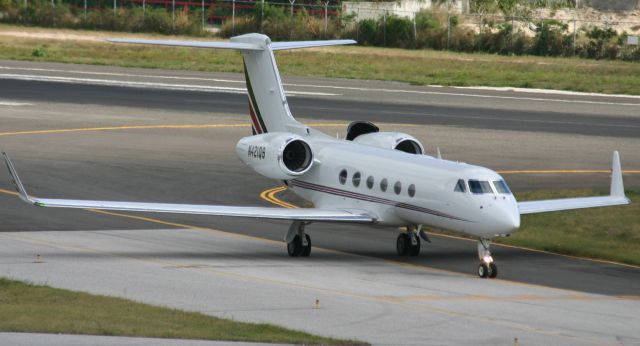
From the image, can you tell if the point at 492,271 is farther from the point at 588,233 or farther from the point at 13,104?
the point at 13,104

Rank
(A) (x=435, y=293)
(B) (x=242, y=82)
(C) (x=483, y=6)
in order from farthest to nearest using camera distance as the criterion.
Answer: (C) (x=483, y=6) < (B) (x=242, y=82) < (A) (x=435, y=293)

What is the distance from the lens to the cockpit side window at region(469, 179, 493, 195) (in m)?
27.2

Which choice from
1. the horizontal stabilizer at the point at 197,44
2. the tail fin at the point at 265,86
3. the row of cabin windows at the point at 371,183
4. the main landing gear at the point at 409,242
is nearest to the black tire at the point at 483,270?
the row of cabin windows at the point at 371,183

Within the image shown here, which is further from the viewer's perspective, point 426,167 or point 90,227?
point 90,227

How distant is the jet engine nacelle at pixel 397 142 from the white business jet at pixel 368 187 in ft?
0.08

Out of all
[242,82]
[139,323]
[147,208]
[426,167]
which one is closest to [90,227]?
[147,208]

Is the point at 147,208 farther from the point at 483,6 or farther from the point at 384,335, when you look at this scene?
the point at 483,6

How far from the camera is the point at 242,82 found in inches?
3027

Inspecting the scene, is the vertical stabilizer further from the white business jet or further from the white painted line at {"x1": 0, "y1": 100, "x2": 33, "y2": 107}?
the white painted line at {"x1": 0, "y1": 100, "x2": 33, "y2": 107}

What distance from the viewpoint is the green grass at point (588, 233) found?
3100cm

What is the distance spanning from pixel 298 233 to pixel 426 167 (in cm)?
337

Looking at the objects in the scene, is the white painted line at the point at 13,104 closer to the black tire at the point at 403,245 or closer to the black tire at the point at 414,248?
the black tire at the point at 403,245

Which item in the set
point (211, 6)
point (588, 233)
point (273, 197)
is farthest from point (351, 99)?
point (211, 6)

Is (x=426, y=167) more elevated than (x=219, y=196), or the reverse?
(x=426, y=167)
